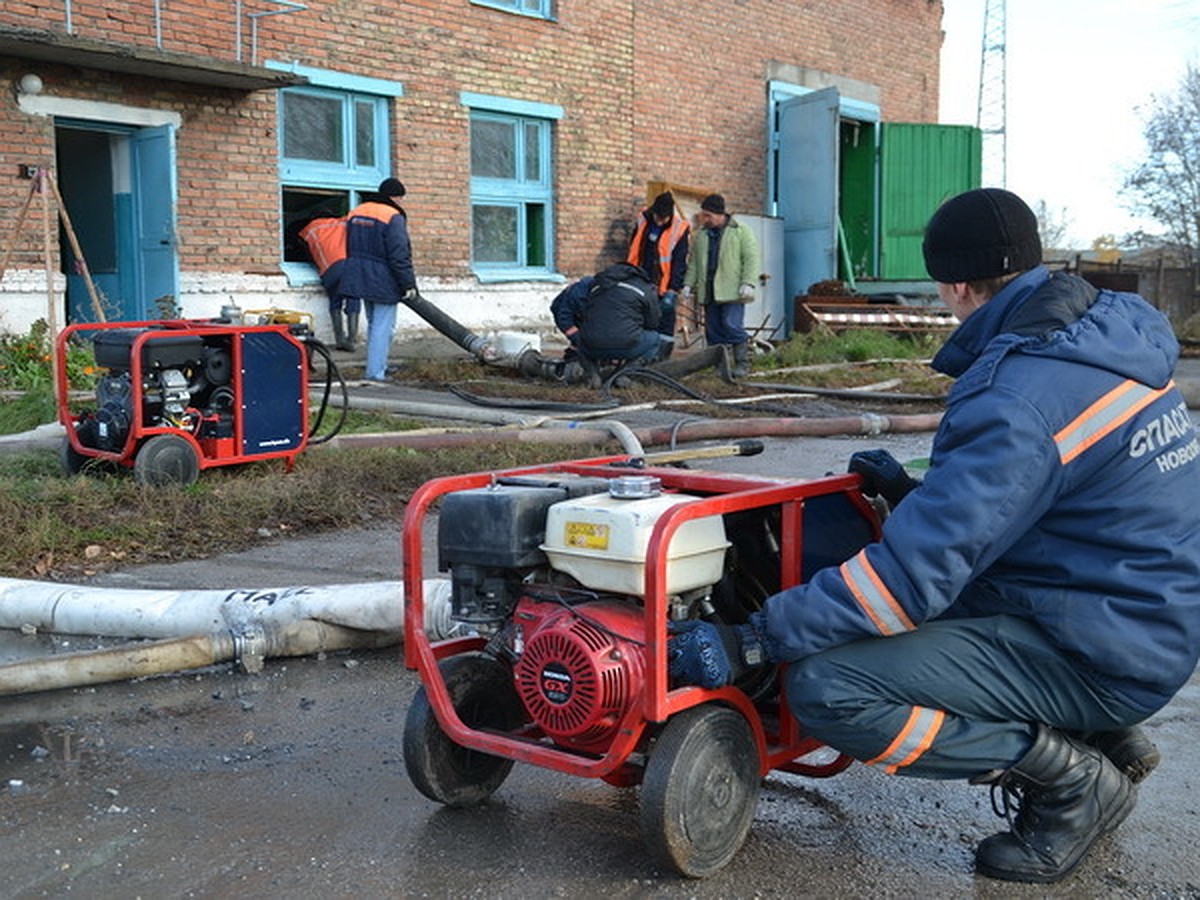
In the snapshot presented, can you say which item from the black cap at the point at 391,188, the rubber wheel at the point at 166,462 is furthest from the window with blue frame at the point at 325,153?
the rubber wheel at the point at 166,462

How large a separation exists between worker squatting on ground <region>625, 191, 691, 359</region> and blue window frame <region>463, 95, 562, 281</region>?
161 cm

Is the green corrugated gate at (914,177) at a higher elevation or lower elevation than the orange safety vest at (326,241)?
higher

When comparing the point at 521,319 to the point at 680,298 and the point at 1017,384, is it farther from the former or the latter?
the point at 1017,384

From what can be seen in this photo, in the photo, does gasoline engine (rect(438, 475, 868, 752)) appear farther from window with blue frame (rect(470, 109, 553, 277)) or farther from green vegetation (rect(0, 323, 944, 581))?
window with blue frame (rect(470, 109, 553, 277))

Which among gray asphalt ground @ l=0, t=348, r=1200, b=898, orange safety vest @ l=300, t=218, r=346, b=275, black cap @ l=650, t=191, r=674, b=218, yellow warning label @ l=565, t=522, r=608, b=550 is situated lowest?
gray asphalt ground @ l=0, t=348, r=1200, b=898

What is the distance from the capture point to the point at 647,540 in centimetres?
278

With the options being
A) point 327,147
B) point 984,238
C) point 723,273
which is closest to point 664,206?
point 723,273

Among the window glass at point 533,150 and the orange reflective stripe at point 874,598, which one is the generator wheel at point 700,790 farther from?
the window glass at point 533,150

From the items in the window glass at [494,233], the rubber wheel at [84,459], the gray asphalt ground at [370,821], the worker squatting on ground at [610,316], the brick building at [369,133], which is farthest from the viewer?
the window glass at [494,233]

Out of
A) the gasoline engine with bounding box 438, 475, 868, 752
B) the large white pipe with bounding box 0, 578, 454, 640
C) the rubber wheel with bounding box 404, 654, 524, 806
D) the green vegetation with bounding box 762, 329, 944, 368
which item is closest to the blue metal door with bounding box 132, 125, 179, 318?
the green vegetation with bounding box 762, 329, 944, 368

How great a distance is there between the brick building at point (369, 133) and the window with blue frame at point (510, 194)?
28 mm

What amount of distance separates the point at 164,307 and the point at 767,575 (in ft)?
32.6

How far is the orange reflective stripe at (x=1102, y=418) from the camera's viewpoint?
2.67 m

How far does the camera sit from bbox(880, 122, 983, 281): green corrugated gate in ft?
64.2
